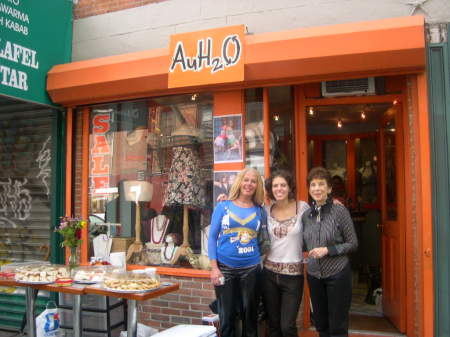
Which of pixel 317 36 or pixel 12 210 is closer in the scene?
pixel 317 36

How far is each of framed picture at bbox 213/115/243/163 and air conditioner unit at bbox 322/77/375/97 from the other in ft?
3.45

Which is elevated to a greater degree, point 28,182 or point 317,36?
point 317,36

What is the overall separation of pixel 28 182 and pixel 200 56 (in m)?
3.47

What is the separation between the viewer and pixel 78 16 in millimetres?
5809

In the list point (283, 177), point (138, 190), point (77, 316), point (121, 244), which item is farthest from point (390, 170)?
point (77, 316)

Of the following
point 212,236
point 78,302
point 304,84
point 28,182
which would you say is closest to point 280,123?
point 304,84

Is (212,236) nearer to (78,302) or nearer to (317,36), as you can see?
(78,302)

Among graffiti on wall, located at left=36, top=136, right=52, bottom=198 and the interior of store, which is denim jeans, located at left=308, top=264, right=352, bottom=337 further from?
graffiti on wall, located at left=36, top=136, right=52, bottom=198

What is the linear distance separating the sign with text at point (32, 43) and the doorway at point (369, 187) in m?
3.38

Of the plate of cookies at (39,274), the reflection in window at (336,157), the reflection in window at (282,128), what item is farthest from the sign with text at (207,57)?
the reflection in window at (336,157)

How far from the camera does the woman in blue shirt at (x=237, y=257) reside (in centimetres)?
379

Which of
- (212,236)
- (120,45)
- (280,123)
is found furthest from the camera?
(120,45)

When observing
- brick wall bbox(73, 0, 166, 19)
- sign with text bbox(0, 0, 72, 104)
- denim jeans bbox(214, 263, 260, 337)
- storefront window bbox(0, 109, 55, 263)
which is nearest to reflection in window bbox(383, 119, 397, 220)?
denim jeans bbox(214, 263, 260, 337)

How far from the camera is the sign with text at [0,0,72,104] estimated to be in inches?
191
